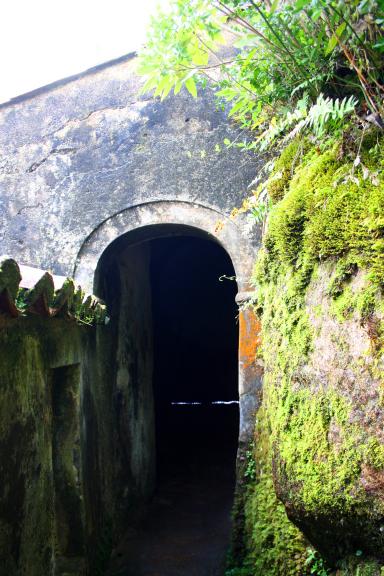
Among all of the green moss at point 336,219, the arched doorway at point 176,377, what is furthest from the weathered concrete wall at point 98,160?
the green moss at point 336,219

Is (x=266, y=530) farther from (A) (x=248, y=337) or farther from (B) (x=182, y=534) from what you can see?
(B) (x=182, y=534)

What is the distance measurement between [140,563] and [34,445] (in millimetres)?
2419

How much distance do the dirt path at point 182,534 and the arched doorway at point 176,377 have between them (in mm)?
20

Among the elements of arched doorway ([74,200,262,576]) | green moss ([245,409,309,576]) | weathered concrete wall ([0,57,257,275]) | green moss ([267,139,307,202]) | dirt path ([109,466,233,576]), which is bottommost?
dirt path ([109,466,233,576])

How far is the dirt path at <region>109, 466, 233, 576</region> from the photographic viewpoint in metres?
4.89

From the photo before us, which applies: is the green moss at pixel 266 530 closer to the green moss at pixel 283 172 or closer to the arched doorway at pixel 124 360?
the arched doorway at pixel 124 360

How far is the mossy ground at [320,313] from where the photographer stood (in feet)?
7.00

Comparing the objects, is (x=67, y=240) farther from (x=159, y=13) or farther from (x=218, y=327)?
(x=218, y=327)

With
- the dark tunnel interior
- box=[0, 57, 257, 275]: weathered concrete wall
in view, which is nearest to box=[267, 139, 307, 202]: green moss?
box=[0, 57, 257, 275]: weathered concrete wall

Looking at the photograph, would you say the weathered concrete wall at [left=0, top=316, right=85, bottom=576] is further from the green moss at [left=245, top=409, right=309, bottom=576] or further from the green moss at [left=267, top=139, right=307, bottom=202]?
the green moss at [left=267, top=139, right=307, bottom=202]

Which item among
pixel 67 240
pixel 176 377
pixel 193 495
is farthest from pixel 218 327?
pixel 67 240

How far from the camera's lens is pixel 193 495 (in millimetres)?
6684

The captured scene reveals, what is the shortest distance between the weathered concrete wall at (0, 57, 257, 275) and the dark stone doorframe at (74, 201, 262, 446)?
3.0 inches

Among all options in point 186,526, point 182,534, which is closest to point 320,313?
point 182,534
